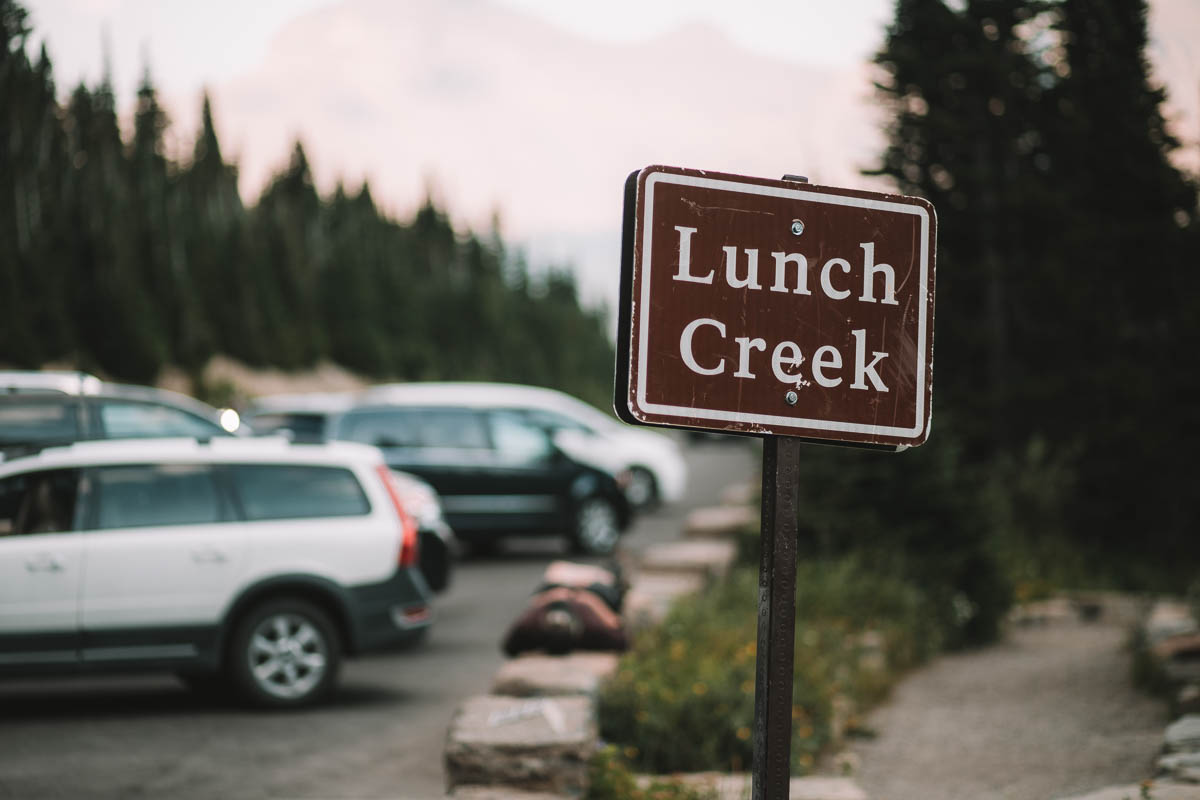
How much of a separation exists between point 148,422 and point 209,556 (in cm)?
453

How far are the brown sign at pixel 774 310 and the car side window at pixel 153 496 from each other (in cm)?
633

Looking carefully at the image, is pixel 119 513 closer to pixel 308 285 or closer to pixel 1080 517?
pixel 1080 517

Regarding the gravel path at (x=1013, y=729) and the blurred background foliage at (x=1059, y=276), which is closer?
the gravel path at (x=1013, y=729)

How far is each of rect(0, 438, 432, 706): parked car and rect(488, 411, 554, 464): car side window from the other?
758 centimetres

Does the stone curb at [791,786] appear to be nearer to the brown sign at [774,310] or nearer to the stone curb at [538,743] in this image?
the stone curb at [538,743]

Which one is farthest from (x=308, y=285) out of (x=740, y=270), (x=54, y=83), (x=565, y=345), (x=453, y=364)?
(x=740, y=270)

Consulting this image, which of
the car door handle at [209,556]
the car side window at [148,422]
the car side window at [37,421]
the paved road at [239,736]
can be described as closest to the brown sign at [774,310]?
the paved road at [239,736]

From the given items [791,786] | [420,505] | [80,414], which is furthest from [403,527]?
[80,414]

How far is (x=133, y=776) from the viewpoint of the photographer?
6906 mm

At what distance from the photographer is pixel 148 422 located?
12.7 meters

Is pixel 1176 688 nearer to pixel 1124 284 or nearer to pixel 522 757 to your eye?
pixel 522 757

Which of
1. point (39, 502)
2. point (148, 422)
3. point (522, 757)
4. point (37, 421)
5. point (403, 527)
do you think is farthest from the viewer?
point (148, 422)

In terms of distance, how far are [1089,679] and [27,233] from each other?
3411 cm

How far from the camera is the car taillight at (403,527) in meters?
9.20
